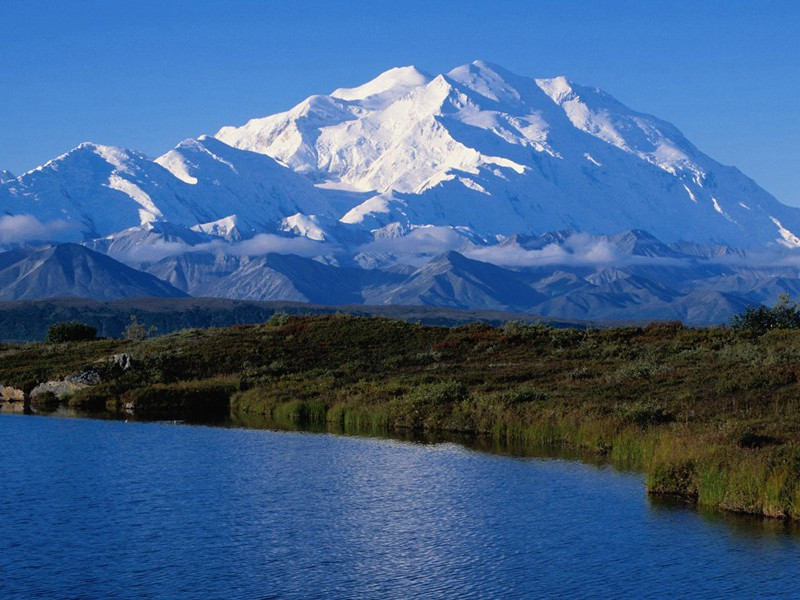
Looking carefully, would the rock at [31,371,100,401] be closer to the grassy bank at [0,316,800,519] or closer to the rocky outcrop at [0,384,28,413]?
the rocky outcrop at [0,384,28,413]

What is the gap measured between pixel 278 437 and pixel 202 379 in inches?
959

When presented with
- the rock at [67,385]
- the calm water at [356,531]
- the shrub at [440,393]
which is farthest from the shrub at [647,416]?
the rock at [67,385]

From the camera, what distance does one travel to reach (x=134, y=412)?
77.2 meters

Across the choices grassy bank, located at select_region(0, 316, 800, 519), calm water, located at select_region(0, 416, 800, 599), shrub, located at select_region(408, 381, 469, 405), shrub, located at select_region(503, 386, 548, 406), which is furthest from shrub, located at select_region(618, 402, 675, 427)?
shrub, located at select_region(408, 381, 469, 405)

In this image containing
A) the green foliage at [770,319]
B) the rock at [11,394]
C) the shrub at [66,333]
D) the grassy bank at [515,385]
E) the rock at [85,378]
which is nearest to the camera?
the grassy bank at [515,385]

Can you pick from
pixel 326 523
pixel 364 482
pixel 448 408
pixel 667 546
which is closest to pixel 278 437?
pixel 448 408

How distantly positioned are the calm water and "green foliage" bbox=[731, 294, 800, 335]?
4615 cm

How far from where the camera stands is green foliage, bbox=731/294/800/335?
94.8m

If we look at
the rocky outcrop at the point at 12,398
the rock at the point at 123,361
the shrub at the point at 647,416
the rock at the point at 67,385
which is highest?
the rock at the point at 123,361

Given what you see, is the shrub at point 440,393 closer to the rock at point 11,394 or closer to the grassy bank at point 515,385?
the grassy bank at point 515,385

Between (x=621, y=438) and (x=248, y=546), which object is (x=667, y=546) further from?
(x=621, y=438)

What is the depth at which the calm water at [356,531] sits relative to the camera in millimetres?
33938

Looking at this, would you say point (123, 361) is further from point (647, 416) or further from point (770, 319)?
point (770, 319)

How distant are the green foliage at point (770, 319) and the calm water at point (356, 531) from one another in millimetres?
46145
